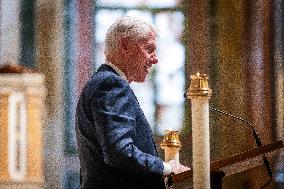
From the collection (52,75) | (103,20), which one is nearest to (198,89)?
(52,75)

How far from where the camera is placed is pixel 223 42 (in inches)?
209

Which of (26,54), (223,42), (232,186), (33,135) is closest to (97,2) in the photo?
(26,54)

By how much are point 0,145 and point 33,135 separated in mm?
270

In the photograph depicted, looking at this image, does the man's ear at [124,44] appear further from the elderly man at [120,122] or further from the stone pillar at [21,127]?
the stone pillar at [21,127]

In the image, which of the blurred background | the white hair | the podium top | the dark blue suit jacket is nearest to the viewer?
the podium top

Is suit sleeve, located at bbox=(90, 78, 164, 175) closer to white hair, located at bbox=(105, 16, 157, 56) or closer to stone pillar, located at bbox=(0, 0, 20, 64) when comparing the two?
white hair, located at bbox=(105, 16, 157, 56)

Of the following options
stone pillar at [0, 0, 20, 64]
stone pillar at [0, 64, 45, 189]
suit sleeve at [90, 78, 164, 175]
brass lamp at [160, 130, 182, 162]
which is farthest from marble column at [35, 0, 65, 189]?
suit sleeve at [90, 78, 164, 175]

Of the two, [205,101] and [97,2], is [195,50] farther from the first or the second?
[205,101]

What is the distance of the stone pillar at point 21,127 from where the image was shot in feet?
13.7

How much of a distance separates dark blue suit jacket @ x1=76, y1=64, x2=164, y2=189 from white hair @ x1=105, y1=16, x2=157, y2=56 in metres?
0.09

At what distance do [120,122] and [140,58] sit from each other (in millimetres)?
241

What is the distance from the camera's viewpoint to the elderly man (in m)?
1.36

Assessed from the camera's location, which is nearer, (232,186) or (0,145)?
(0,145)

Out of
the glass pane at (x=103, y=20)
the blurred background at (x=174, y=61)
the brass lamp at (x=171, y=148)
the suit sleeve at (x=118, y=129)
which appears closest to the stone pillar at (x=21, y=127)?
the blurred background at (x=174, y=61)
